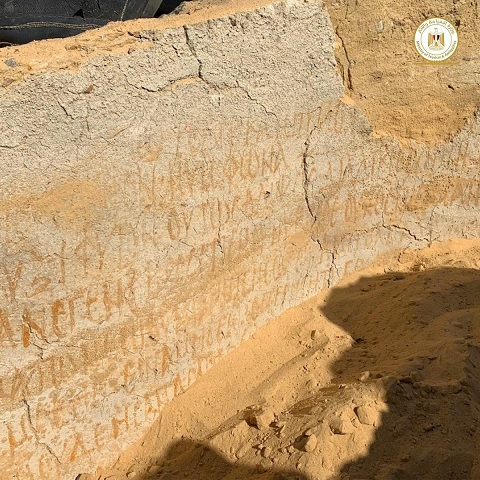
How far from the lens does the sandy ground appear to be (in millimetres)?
2807

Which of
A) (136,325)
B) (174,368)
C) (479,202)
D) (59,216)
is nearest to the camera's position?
(59,216)

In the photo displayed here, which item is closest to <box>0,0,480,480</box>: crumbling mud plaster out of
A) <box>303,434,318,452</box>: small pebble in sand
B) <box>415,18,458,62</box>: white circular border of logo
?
<box>415,18,458,62</box>: white circular border of logo

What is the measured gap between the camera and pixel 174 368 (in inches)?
134

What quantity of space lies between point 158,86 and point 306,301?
5.40 feet

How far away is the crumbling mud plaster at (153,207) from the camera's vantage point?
2.78 metres

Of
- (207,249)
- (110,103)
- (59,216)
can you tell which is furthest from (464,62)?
(59,216)

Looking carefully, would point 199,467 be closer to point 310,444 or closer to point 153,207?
point 310,444

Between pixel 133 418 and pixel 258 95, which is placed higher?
pixel 258 95

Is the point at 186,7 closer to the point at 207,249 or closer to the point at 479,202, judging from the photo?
the point at 207,249

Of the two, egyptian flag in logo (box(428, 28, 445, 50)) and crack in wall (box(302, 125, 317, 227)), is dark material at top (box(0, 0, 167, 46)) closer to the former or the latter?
crack in wall (box(302, 125, 317, 227))

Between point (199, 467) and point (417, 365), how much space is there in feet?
3.84

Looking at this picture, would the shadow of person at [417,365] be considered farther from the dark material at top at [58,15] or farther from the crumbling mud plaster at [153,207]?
the dark material at top at [58,15]

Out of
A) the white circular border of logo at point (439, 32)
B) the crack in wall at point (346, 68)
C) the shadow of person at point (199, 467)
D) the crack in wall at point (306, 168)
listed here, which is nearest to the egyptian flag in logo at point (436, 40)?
the white circular border of logo at point (439, 32)

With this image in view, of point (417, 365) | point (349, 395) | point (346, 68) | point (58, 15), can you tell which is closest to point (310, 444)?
point (349, 395)
